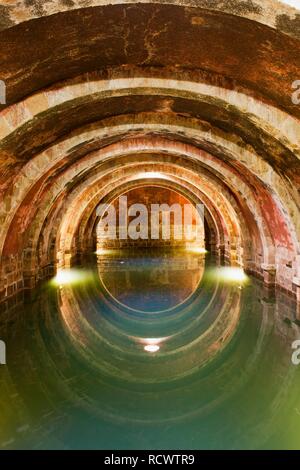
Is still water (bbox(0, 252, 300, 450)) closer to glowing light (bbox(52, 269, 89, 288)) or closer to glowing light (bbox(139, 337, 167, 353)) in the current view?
glowing light (bbox(139, 337, 167, 353))

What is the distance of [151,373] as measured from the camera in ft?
15.3

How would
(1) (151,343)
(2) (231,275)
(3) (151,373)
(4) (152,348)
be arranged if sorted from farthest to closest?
1. (2) (231,275)
2. (1) (151,343)
3. (4) (152,348)
4. (3) (151,373)

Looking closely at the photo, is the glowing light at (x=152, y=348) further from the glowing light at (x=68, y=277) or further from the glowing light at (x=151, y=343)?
the glowing light at (x=68, y=277)

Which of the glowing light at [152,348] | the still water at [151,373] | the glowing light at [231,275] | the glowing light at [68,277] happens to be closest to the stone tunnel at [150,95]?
the glowing light at [68,277]

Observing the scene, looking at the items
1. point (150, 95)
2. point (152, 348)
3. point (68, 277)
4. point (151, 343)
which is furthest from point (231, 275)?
point (150, 95)

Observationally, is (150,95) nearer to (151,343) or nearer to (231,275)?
(151,343)

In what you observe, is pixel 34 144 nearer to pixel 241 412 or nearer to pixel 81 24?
pixel 81 24

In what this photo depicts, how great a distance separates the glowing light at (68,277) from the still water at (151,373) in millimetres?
1897

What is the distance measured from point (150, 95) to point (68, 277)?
7.62 meters

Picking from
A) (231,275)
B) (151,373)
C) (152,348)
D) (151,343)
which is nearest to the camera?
(151,373)

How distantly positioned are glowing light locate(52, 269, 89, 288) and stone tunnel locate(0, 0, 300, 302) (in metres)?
0.96

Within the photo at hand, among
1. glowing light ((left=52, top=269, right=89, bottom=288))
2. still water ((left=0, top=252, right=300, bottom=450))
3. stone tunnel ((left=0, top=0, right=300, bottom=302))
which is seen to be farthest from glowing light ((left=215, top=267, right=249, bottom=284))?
glowing light ((left=52, top=269, right=89, bottom=288))

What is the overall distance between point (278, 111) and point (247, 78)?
76cm

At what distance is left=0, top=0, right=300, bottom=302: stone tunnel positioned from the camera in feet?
11.3
